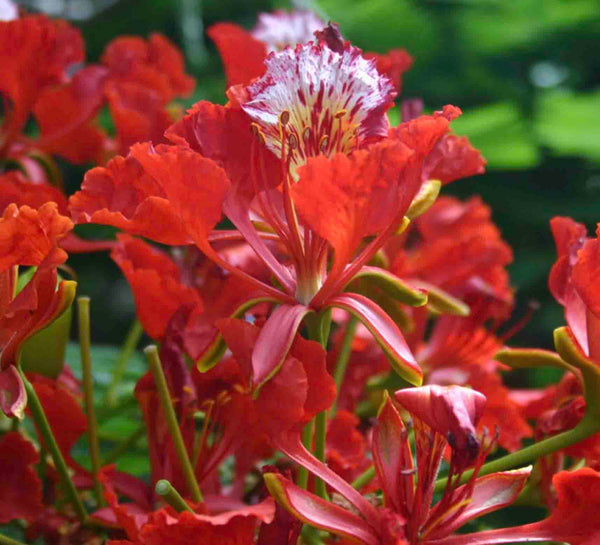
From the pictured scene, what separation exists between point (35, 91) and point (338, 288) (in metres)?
0.47

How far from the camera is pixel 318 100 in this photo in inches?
22.7

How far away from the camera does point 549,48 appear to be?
1636mm

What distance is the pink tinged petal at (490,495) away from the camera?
54 cm

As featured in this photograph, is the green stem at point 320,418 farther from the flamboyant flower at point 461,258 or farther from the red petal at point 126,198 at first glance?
the flamboyant flower at point 461,258

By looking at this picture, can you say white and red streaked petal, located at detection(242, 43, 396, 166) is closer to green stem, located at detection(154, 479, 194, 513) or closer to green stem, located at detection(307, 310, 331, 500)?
green stem, located at detection(307, 310, 331, 500)

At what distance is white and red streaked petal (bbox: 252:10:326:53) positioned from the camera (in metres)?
0.86

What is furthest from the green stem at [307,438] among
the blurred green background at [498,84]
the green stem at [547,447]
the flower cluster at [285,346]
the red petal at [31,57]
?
the blurred green background at [498,84]

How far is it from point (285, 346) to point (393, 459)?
10 cm

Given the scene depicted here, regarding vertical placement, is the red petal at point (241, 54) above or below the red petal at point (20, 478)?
above

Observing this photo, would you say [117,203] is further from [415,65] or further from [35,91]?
[415,65]

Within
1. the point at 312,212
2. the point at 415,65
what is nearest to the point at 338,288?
the point at 312,212

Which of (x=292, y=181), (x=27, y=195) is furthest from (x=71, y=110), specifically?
(x=292, y=181)

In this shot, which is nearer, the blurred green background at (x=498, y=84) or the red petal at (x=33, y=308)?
the red petal at (x=33, y=308)

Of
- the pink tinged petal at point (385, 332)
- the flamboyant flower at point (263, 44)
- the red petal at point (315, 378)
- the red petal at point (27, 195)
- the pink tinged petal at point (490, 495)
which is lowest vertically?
the pink tinged petal at point (490, 495)
